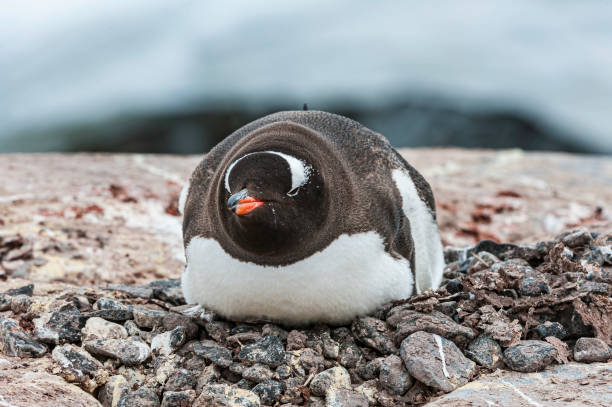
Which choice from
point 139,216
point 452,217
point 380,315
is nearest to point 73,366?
point 380,315

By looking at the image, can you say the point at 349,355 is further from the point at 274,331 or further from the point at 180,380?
the point at 180,380

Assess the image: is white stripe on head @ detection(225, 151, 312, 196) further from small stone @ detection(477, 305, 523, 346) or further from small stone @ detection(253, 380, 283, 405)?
small stone @ detection(477, 305, 523, 346)

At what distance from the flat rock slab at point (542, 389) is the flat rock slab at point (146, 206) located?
2.78m

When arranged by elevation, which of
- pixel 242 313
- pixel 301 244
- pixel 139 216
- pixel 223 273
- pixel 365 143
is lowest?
pixel 139 216

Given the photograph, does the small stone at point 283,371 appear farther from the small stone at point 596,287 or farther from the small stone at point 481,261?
the small stone at point 481,261

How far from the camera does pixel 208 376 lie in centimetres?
296

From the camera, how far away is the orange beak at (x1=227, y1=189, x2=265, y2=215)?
2752 millimetres

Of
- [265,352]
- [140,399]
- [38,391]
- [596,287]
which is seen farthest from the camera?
[596,287]

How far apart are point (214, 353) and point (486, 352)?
50.2 inches

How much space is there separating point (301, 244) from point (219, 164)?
36.5 inches

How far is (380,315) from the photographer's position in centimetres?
336

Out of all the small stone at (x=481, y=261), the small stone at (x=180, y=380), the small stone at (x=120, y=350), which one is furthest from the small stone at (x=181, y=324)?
the small stone at (x=481, y=261)

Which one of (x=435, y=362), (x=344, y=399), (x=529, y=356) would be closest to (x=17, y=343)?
(x=344, y=399)

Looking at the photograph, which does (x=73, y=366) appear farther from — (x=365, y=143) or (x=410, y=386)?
(x=365, y=143)
